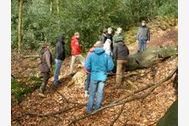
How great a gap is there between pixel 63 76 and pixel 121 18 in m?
0.73

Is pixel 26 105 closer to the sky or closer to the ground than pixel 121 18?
closer to the ground

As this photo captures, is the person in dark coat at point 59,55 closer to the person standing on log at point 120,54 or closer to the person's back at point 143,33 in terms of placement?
the person standing on log at point 120,54

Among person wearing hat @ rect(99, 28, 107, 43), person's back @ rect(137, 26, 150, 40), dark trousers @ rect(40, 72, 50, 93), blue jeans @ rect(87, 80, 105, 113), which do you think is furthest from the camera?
dark trousers @ rect(40, 72, 50, 93)

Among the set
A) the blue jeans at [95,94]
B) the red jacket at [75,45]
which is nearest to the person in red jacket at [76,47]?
the red jacket at [75,45]

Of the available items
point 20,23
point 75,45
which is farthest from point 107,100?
point 20,23

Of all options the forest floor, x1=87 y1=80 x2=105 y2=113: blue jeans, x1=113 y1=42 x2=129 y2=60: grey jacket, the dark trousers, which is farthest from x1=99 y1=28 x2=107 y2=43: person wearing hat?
the dark trousers

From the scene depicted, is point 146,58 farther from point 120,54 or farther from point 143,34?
point 143,34

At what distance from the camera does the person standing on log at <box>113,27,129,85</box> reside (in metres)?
3.94

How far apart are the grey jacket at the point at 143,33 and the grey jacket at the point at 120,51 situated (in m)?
0.21

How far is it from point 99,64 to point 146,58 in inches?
16.6

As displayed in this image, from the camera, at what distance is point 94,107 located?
4.01 meters

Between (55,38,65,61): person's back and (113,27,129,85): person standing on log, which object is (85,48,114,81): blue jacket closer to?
(113,27,129,85): person standing on log

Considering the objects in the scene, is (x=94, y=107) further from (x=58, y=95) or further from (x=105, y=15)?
(x=105, y=15)
